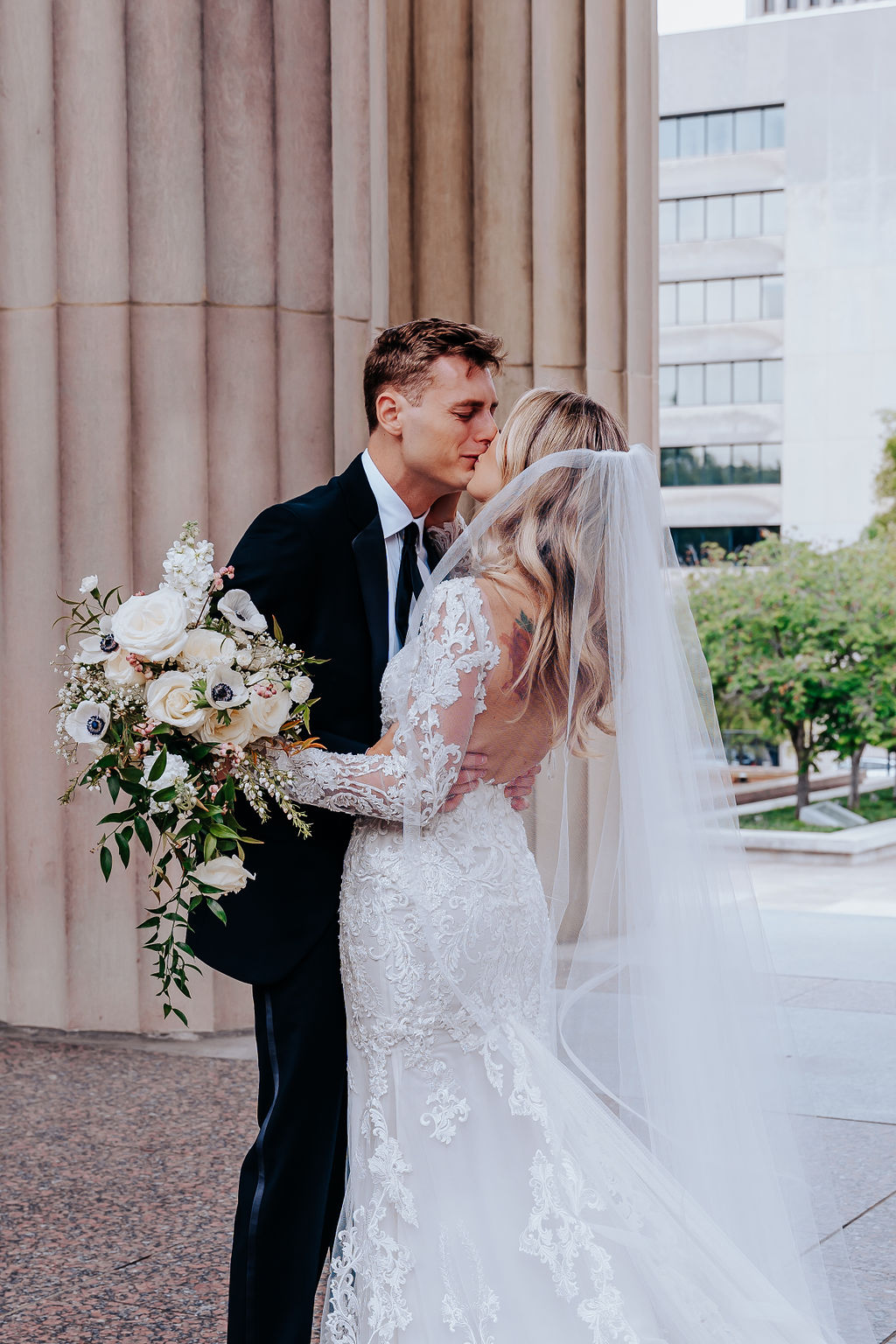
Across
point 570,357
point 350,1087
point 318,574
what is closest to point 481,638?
point 318,574

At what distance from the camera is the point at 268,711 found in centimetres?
264

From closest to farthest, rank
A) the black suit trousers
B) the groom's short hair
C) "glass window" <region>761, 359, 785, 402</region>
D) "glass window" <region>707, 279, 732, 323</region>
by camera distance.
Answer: the black suit trousers, the groom's short hair, "glass window" <region>761, 359, 785, 402</region>, "glass window" <region>707, 279, 732, 323</region>

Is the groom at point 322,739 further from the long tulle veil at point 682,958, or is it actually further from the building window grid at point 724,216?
the building window grid at point 724,216

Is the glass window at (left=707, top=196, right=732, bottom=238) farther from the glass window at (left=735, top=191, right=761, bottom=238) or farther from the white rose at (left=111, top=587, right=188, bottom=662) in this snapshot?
the white rose at (left=111, top=587, right=188, bottom=662)

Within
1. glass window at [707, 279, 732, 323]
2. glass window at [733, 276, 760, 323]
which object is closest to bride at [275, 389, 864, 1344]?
glass window at [733, 276, 760, 323]

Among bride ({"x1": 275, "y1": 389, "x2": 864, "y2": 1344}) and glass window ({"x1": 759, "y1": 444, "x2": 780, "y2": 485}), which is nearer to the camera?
bride ({"x1": 275, "y1": 389, "x2": 864, "y2": 1344})

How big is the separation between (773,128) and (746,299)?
6797 mm

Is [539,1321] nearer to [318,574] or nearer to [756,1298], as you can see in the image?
[756,1298]

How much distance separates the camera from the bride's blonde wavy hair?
291 cm

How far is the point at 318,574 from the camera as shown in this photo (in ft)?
10.4

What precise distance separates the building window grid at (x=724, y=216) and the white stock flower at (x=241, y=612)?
60.4m

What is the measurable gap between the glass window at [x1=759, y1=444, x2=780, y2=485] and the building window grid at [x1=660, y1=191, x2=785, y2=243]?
8777 mm

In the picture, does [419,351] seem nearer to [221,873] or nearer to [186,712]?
[186,712]

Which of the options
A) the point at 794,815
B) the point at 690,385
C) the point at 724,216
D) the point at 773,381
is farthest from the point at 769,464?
the point at 794,815
